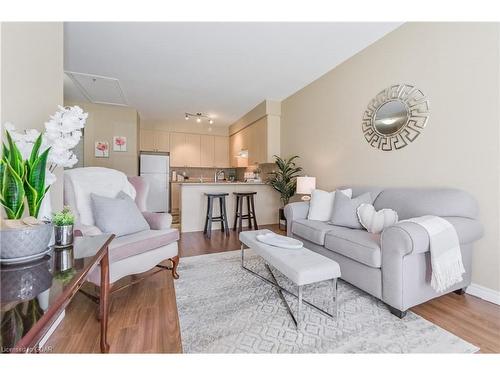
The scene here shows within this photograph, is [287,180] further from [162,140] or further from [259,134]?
[162,140]

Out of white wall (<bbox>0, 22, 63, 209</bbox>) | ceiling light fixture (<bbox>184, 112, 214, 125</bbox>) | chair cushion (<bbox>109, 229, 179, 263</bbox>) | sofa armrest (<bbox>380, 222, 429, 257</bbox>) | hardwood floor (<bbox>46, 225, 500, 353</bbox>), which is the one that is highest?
ceiling light fixture (<bbox>184, 112, 214, 125</bbox>)

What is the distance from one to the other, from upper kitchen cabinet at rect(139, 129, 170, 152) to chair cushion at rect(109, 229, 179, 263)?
16.3 feet

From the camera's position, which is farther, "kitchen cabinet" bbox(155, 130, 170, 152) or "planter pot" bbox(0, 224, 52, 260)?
"kitchen cabinet" bbox(155, 130, 170, 152)

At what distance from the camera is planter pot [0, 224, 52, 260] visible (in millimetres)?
726

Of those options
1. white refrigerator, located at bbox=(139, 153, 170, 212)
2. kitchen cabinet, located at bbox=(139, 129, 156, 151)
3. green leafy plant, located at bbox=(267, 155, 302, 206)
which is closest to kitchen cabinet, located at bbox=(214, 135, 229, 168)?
white refrigerator, located at bbox=(139, 153, 170, 212)

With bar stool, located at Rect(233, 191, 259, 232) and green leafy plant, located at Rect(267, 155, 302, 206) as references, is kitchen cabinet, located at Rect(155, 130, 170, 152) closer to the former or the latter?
bar stool, located at Rect(233, 191, 259, 232)

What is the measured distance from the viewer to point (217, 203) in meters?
4.32

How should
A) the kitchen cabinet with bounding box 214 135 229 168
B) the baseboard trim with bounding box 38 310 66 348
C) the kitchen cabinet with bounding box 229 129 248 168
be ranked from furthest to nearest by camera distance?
1. the kitchen cabinet with bounding box 214 135 229 168
2. the kitchen cabinet with bounding box 229 129 248 168
3. the baseboard trim with bounding box 38 310 66 348

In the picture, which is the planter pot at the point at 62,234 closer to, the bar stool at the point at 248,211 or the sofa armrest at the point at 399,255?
the sofa armrest at the point at 399,255

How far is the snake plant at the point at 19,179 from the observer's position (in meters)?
0.80

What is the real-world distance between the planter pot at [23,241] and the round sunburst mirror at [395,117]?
2941 mm

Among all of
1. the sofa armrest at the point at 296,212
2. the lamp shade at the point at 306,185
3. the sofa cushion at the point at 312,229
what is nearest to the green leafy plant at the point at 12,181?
the sofa cushion at the point at 312,229
